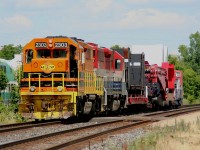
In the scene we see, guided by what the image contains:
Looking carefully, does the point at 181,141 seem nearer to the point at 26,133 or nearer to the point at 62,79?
the point at 26,133

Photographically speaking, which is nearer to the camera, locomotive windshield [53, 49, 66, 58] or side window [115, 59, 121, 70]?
locomotive windshield [53, 49, 66, 58]

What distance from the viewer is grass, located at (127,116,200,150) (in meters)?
13.4

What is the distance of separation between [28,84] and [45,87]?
0.76 metres

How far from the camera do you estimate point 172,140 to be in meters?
15.2

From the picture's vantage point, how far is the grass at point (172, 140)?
1343 cm

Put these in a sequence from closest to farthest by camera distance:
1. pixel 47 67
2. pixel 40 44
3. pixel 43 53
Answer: pixel 47 67 → pixel 40 44 → pixel 43 53

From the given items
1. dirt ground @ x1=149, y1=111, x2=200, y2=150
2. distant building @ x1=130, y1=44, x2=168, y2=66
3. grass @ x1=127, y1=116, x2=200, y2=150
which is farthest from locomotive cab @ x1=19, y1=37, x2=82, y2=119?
distant building @ x1=130, y1=44, x2=168, y2=66

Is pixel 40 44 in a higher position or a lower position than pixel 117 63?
higher

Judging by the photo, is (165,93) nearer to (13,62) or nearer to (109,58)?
(109,58)

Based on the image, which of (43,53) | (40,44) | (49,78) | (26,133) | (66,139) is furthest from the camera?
(43,53)

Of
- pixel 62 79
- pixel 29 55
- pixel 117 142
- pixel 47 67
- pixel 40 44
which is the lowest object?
pixel 117 142

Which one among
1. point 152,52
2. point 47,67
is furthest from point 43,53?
point 152,52

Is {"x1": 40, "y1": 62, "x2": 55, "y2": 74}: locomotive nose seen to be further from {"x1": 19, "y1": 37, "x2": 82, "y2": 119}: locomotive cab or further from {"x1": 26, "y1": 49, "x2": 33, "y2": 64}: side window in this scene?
{"x1": 26, "y1": 49, "x2": 33, "y2": 64}: side window

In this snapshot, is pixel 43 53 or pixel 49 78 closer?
pixel 49 78
